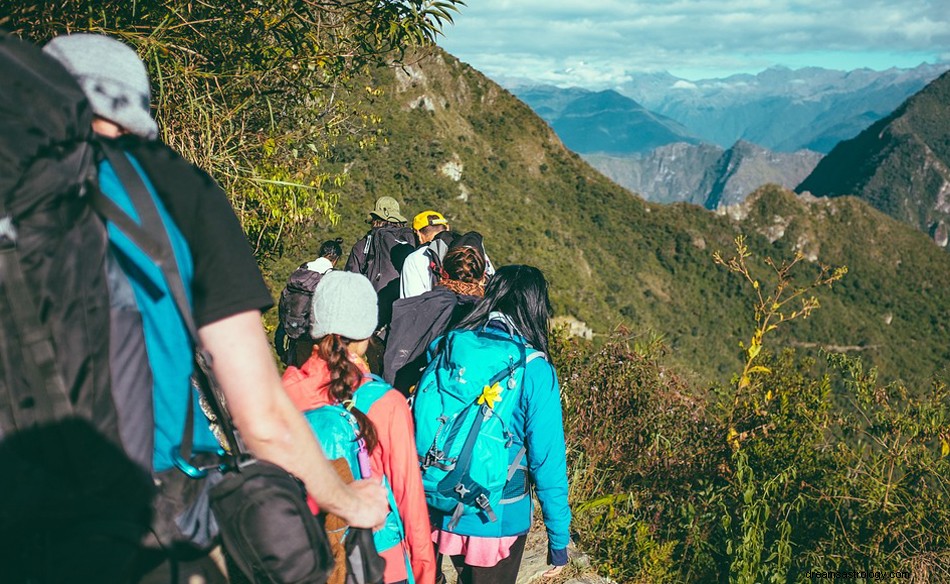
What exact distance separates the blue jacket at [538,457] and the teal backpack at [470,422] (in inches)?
2.0

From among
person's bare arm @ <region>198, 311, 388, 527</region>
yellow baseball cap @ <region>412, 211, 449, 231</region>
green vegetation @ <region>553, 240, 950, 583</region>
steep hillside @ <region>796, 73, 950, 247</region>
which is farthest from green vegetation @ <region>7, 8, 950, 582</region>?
steep hillside @ <region>796, 73, 950, 247</region>

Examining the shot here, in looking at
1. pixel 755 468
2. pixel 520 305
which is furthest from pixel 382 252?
pixel 755 468

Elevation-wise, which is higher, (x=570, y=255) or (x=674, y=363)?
(x=674, y=363)

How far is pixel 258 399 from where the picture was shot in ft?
4.26

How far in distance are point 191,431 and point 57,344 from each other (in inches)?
12.8

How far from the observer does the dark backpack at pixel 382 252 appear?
507 centimetres

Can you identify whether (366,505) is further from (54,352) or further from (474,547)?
(474,547)

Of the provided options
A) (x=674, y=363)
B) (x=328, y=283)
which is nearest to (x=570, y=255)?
(x=674, y=363)

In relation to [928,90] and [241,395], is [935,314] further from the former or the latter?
[928,90]

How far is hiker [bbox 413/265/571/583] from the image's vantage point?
8.46 ft

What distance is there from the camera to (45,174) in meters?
1.01

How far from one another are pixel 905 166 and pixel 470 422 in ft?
602

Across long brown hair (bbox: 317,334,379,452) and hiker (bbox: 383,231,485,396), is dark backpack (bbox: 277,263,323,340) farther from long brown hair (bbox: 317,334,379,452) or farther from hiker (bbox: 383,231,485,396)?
long brown hair (bbox: 317,334,379,452)

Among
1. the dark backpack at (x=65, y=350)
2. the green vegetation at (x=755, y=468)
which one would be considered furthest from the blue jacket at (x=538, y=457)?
the dark backpack at (x=65, y=350)
